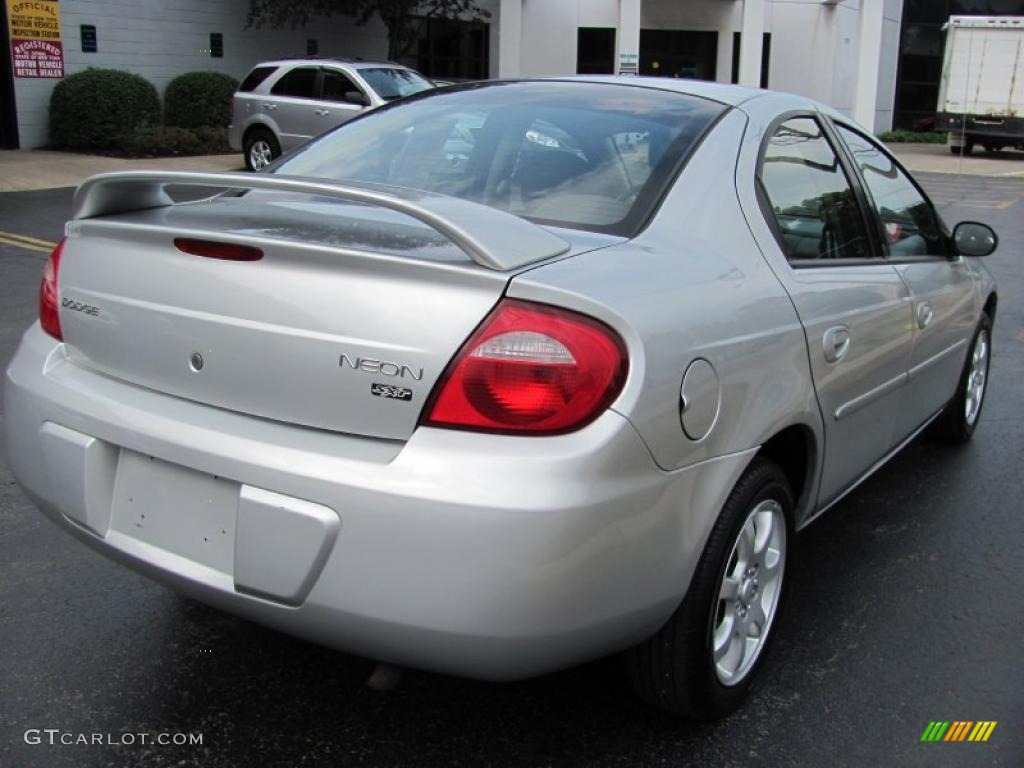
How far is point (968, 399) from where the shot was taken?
5082 millimetres

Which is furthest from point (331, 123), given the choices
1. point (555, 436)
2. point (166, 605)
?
point (555, 436)

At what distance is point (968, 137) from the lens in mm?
28406

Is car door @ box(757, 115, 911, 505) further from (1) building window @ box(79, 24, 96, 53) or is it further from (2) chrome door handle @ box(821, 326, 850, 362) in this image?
(1) building window @ box(79, 24, 96, 53)

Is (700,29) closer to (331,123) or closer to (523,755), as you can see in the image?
(331,123)

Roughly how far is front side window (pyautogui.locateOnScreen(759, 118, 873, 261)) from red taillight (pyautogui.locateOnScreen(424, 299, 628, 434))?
112 centimetres

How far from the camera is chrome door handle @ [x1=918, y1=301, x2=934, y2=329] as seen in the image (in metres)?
3.79

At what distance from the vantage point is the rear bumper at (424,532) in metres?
2.11

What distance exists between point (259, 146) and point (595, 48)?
53.6 ft

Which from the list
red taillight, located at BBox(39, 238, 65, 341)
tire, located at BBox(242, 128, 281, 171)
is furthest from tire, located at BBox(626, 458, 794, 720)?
tire, located at BBox(242, 128, 281, 171)

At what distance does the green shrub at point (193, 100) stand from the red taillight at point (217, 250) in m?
19.8

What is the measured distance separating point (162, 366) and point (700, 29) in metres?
31.3

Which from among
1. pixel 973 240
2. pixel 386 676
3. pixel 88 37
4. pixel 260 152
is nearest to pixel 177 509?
pixel 386 676

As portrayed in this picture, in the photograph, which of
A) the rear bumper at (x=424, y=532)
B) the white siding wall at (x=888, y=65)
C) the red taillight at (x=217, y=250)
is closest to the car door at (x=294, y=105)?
the red taillight at (x=217, y=250)

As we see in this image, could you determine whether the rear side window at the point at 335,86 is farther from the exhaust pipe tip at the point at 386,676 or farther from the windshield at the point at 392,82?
the exhaust pipe tip at the point at 386,676
